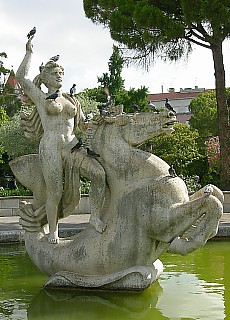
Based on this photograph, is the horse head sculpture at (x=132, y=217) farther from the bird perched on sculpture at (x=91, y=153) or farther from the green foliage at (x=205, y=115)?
the green foliage at (x=205, y=115)

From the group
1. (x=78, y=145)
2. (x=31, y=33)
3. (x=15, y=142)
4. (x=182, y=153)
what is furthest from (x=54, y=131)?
(x=15, y=142)

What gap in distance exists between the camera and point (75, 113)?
7.14 metres

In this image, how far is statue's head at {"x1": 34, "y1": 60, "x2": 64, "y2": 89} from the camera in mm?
7230

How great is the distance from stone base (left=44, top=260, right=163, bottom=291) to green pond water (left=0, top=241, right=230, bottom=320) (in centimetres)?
8

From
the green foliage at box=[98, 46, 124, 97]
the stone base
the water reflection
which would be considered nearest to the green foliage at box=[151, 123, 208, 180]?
the stone base

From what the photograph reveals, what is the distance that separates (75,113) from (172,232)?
1858 mm

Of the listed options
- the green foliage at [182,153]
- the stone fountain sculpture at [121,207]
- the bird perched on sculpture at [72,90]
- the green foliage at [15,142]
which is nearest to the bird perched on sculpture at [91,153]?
the stone fountain sculpture at [121,207]

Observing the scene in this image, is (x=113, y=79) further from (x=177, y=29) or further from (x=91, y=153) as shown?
(x=91, y=153)

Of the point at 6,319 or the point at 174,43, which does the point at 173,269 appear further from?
the point at 174,43

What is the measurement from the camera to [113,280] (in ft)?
21.3

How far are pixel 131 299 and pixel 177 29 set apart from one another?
1392 centimetres

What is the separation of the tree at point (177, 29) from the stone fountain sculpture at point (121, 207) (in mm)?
12038

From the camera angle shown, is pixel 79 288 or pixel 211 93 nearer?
pixel 79 288

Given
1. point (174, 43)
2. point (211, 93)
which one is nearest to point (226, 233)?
point (174, 43)
